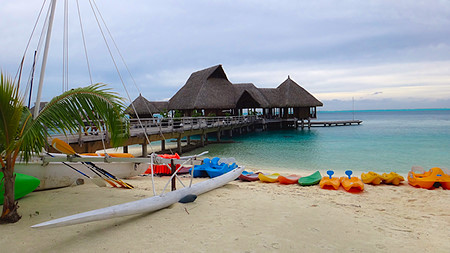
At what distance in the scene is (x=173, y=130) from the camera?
54.0 feet

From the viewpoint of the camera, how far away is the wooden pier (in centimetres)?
1027

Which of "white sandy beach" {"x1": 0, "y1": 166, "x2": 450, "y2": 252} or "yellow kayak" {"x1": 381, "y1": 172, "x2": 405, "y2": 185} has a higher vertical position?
"white sandy beach" {"x1": 0, "y1": 166, "x2": 450, "y2": 252}

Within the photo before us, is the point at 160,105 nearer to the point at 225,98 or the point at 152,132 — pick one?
the point at 225,98

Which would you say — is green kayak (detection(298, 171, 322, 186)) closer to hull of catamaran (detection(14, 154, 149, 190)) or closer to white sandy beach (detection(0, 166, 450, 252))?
white sandy beach (detection(0, 166, 450, 252))

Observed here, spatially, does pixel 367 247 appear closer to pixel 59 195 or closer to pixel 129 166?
pixel 59 195

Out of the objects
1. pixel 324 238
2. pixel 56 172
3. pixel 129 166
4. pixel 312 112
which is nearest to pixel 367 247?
pixel 324 238

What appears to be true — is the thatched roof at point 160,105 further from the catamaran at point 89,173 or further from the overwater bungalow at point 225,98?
the catamaran at point 89,173

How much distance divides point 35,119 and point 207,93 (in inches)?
1077

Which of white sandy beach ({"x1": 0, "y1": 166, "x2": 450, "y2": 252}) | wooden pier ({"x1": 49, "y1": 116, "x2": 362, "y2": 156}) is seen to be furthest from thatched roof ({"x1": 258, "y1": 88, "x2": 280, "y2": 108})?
white sandy beach ({"x1": 0, "y1": 166, "x2": 450, "y2": 252})

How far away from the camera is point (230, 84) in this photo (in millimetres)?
34281

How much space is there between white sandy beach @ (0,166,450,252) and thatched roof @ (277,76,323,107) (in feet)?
97.4

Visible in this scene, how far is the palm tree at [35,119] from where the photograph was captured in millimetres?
3553

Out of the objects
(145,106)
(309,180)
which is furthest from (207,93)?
(309,180)

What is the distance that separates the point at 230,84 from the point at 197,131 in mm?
15263
